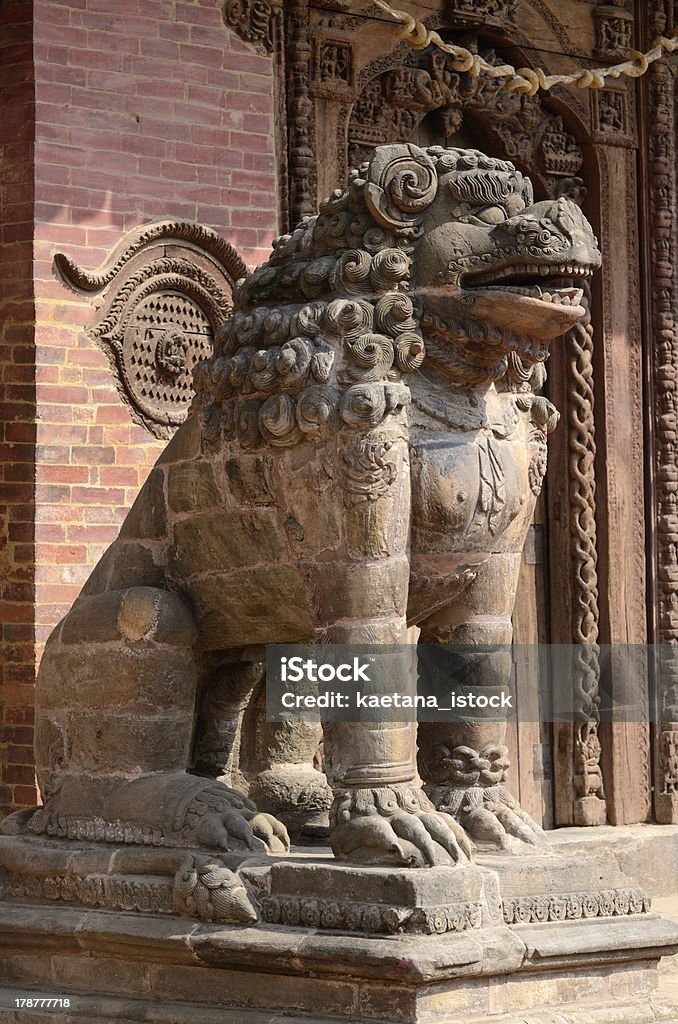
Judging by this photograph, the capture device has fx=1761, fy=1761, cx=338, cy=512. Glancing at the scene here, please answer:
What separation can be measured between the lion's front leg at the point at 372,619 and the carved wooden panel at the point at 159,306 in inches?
105

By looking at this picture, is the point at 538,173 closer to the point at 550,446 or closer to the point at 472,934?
the point at 550,446

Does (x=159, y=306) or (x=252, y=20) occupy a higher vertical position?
(x=252, y=20)

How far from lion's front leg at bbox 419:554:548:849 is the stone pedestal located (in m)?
0.25

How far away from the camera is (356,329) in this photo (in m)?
4.64

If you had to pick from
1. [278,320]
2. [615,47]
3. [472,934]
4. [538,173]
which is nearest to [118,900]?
[472,934]

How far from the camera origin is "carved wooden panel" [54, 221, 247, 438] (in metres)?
7.04

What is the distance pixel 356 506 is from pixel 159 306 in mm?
2959

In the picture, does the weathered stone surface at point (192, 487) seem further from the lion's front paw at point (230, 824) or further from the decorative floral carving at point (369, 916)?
the decorative floral carving at point (369, 916)

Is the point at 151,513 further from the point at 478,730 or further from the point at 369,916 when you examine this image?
the point at 369,916

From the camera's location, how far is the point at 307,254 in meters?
4.91

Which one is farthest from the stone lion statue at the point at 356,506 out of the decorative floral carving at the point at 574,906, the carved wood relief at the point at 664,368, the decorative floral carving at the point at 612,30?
the decorative floral carving at the point at 612,30

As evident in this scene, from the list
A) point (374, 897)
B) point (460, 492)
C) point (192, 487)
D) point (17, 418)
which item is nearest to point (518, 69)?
point (17, 418)

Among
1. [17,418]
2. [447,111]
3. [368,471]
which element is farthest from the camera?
[447,111]

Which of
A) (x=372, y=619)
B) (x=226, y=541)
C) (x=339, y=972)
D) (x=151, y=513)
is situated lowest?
(x=339, y=972)
